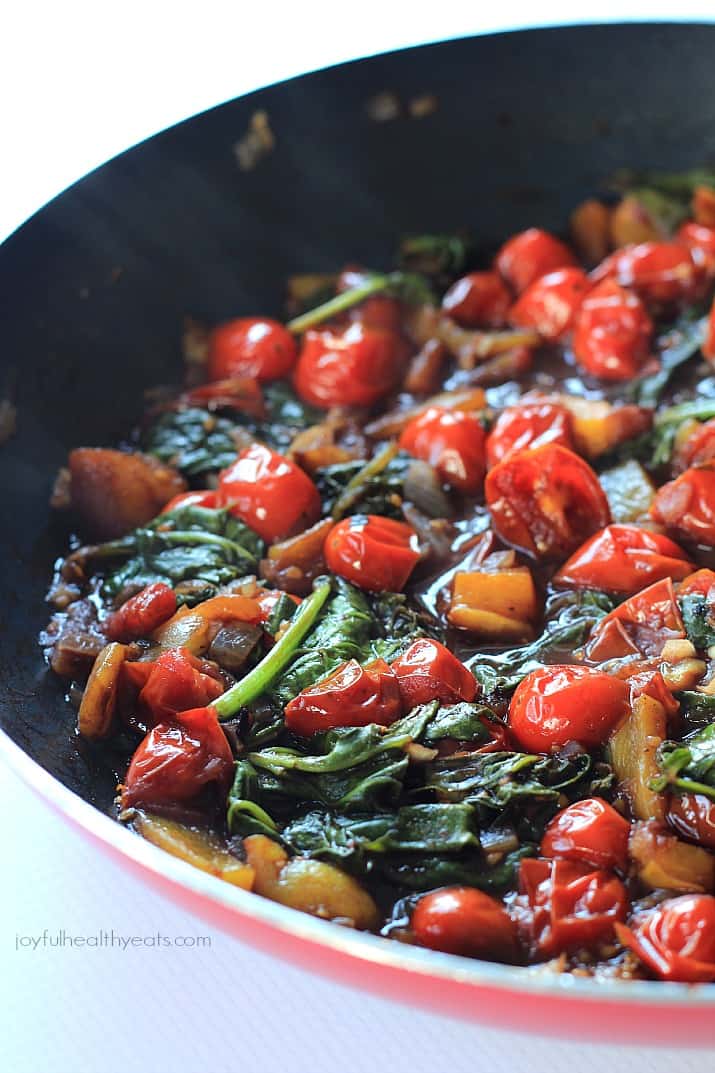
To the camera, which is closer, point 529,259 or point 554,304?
point 554,304

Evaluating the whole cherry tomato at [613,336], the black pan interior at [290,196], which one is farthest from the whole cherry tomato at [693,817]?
the whole cherry tomato at [613,336]

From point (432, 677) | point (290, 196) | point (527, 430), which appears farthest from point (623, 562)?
point (290, 196)

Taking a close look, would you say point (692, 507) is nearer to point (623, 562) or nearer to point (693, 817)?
point (623, 562)

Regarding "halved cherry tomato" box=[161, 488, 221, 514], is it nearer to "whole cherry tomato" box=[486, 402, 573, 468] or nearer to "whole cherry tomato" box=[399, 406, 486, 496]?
"whole cherry tomato" box=[399, 406, 486, 496]

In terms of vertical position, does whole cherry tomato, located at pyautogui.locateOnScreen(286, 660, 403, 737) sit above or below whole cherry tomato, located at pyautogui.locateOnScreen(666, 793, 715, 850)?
above

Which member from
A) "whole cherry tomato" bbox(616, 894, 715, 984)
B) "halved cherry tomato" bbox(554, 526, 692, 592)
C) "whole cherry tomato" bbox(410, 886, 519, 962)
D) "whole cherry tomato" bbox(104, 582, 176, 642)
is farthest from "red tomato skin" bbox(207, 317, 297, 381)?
"whole cherry tomato" bbox(616, 894, 715, 984)
